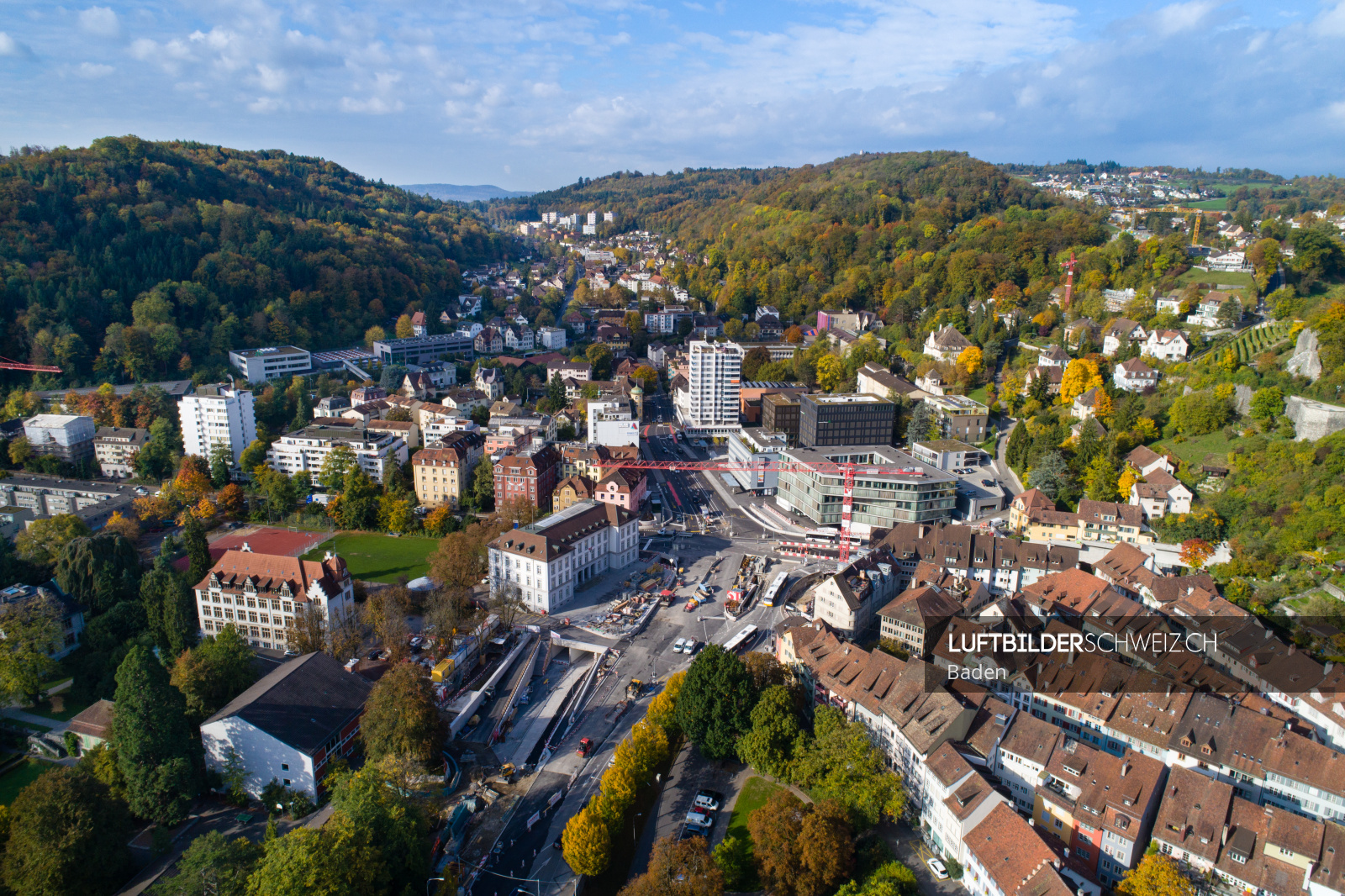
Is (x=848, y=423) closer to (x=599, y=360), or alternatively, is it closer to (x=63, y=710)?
(x=599, y=360)

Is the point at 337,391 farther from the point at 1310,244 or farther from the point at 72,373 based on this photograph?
the point at 1310,244

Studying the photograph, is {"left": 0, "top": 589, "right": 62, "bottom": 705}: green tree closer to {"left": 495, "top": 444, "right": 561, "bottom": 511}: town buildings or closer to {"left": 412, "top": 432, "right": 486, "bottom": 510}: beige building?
{"left": 412, "top": 432, "right": 486, "bottom": 510}: beige building

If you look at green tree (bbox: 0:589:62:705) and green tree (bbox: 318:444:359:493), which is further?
green tree (bbox: 318:444:359:493)

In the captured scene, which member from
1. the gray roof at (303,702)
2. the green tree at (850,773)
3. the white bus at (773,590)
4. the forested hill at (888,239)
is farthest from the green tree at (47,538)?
the forested hill at (888,239)

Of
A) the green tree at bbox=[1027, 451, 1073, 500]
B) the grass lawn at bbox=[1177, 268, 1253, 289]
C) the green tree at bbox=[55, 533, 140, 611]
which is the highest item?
the grass lawn at bbox=[1177, 268, 1253, 289]

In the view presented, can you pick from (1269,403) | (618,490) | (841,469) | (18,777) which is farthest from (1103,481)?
(18,777)

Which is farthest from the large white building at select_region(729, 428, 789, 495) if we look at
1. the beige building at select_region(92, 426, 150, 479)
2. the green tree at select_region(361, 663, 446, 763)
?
the beige building at select_region(92, 426, 150, 479)

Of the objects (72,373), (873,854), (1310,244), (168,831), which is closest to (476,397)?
(72,373)
